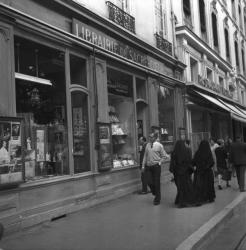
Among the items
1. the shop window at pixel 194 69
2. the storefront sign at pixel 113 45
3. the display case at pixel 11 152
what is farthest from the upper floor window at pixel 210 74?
the display case at pixel 11 152

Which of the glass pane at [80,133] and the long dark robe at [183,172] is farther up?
the glass pane at [80,133]

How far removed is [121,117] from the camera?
1304 cm

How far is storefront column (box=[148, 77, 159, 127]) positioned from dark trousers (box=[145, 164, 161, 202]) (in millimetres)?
3826

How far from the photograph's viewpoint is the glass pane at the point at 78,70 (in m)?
10.3

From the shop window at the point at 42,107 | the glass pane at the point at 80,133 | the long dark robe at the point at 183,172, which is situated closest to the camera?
the shop window at the point at 42,107

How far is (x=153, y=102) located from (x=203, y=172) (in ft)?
15.5

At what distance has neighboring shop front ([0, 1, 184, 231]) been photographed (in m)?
7.70

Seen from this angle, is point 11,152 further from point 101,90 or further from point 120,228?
point 101,90

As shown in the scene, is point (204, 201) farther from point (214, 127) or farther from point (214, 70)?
point (214, 70)

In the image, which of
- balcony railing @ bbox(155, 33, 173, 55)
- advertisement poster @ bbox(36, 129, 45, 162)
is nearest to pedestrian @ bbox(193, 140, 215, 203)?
advertisement poster @ bbox(36, 129, 45, 162)

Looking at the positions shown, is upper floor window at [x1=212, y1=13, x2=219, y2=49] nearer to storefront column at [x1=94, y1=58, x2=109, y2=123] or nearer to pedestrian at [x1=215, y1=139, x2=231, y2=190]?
pedestrian at [x1=215, y1=139, x2=231, y2=190]

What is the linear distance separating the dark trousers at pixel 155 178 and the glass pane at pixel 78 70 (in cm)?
264

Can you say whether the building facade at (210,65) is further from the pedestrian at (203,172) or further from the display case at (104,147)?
the pedestrian at (203,172)

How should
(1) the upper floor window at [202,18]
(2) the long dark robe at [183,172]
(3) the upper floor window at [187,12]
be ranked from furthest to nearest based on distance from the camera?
(1) the upper floor window at [202,18] < (3) the upper floor window at [187,12] < (2) the long dark robe at [183,172]
